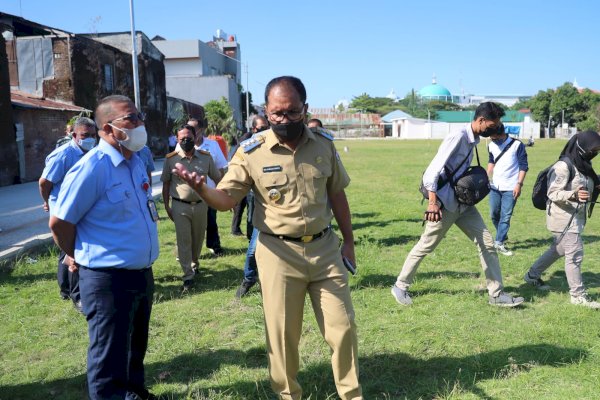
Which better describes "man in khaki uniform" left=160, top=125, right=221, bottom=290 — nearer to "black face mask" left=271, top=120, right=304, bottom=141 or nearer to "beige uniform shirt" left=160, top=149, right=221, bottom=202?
"beige uniform shirt" left=160, top=149, right=221, bottom=202

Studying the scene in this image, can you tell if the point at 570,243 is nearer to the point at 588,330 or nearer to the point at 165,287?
the point at 588,330

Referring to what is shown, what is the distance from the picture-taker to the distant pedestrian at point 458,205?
467 centimetres

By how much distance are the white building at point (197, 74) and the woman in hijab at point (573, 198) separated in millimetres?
45919

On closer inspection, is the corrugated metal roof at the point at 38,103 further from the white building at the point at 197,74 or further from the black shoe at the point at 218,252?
the white building at the point at 197,74

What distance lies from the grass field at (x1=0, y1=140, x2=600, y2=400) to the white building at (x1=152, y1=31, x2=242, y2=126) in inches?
1757

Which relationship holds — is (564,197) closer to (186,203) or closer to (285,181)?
(285,181)

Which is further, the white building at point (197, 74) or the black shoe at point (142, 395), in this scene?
the white building at point (197, 74)

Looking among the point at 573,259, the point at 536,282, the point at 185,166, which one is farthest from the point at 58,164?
the point at 536,282

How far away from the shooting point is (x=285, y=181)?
2955mm

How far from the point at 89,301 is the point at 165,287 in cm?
309

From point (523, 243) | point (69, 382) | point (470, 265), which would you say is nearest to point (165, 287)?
point (69, 382)

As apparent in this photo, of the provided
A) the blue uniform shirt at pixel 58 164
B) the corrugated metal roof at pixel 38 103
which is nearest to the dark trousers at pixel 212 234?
the blue uniform shirt at pixel 58 164

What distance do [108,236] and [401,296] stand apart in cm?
317

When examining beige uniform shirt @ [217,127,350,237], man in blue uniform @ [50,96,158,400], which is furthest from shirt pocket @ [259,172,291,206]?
man in blue uniform @ [50,96,158,400]
